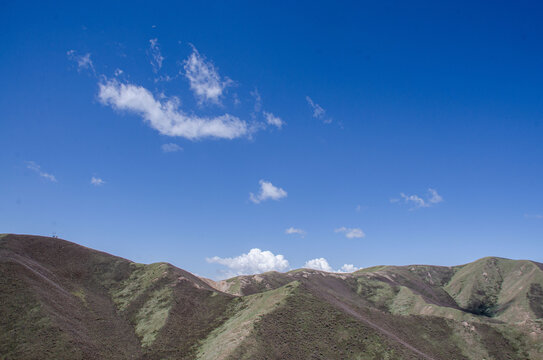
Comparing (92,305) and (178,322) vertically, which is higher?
(92,305)

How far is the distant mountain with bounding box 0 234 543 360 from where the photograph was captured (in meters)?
57.9

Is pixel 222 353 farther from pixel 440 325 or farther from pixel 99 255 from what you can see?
pixel 99 255

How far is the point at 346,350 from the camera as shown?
59.4 meters

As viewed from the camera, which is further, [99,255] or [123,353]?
[99,255]

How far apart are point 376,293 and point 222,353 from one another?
145273 millimetres

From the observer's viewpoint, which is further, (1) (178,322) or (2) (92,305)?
(2) (92,305)

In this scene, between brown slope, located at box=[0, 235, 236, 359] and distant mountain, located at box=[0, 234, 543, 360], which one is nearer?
brown slope, located at box=[0, 235, 236, 359]

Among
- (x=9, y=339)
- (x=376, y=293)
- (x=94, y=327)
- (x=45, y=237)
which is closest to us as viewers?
(x=9, y=339)

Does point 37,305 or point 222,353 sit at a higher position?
A: point 37,305

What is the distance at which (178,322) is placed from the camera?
7700 cm

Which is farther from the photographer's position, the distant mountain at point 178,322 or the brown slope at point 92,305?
the distant mountain at point 178,322

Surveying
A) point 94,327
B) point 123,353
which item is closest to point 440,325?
point 123,353

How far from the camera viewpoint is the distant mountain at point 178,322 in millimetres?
57906

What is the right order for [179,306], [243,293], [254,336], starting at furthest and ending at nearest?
[243,293] < [179,306] < [254,336]
